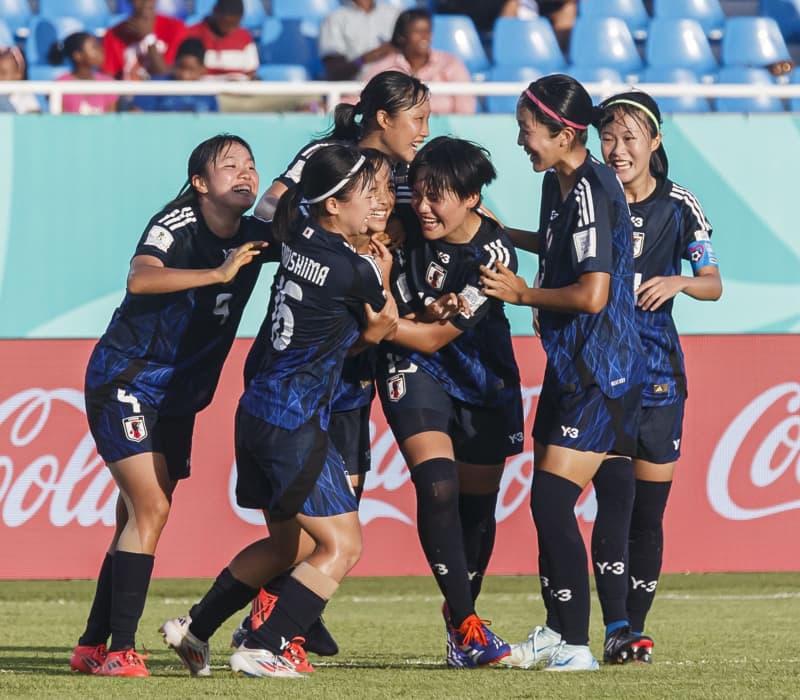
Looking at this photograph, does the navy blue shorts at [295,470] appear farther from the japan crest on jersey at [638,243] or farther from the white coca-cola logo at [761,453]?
the white coca-cola logo at [761,453]

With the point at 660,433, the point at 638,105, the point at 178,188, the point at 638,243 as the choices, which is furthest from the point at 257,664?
the point at 178,188

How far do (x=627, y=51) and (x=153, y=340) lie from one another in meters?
7.65

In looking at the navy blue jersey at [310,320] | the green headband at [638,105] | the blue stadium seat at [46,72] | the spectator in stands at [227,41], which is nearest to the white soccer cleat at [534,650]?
the navy blue jersey at [310,320]

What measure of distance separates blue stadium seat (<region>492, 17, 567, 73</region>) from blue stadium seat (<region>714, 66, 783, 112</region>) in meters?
1.34

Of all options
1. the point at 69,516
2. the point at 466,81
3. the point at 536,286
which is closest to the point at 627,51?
the point at 466,81

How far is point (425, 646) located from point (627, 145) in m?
2.28

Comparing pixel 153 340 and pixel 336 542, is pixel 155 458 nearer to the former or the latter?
pixel 153 340

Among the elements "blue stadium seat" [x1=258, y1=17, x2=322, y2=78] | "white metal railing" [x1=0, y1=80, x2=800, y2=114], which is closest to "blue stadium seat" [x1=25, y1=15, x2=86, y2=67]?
"blue stadium seat" [x1=258, y1=17, x2=322, y2=78]

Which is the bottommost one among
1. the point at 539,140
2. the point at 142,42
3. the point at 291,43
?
the point at 539,140

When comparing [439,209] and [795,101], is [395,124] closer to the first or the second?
[439,209]

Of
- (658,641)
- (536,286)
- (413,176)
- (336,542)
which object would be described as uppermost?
(413,176)

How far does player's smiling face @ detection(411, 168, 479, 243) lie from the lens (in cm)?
516

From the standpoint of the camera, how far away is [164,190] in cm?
962

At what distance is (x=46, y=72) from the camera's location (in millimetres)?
11492
